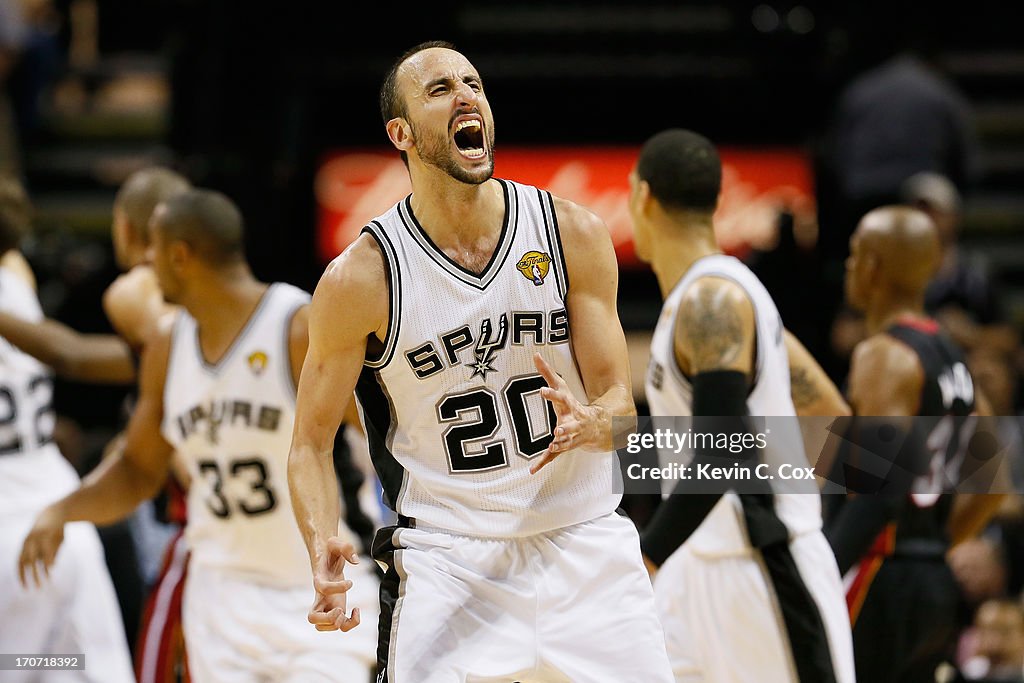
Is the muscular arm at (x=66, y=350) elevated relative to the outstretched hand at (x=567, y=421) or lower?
elevated

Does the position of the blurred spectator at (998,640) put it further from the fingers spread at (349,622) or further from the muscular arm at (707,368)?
the fingers spread at (349,622)

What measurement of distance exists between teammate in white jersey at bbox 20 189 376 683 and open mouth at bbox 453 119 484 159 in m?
1.34

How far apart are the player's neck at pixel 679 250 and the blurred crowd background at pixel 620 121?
11.2ft

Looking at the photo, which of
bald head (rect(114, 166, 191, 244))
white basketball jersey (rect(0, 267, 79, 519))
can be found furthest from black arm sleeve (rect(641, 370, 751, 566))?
bald head (rect(114, 166, 191, 244))

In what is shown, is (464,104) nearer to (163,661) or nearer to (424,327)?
(424,327)

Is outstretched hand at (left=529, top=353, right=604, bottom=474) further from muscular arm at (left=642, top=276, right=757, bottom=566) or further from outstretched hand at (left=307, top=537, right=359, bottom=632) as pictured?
muscular arm at (left=642, top=276, right=757, bottom=566)

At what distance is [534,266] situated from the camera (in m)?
3.92

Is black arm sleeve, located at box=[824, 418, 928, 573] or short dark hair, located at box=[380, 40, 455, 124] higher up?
short dark hair, located at box=[380, 40, 455, 124]

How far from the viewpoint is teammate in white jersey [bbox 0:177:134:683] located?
538 cm

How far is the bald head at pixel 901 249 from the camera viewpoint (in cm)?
561

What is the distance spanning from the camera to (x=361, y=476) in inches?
205

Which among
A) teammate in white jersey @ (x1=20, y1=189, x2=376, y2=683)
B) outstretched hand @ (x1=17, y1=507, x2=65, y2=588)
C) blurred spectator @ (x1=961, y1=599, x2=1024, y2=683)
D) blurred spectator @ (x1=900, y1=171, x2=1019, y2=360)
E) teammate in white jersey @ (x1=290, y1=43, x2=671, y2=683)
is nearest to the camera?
teammate in white jersey @ (x1=290, y1=43, x2=671, y2=683)

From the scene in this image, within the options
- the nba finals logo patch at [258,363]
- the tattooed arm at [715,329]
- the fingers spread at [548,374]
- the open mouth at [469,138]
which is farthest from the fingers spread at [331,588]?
the nba finals logo patch at [258,363]

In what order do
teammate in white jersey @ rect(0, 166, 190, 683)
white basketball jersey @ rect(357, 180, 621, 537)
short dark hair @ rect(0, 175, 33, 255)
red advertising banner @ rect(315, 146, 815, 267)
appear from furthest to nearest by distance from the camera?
red advertising banner @ rect(315, 146, 815, 267) < short dark hair @ rect(0, 175, 33, 255) < teammate in white jersey @ rect(0, 166, 190, 683) < white basketball jersey @ rect(357, 180, 621, 537)
